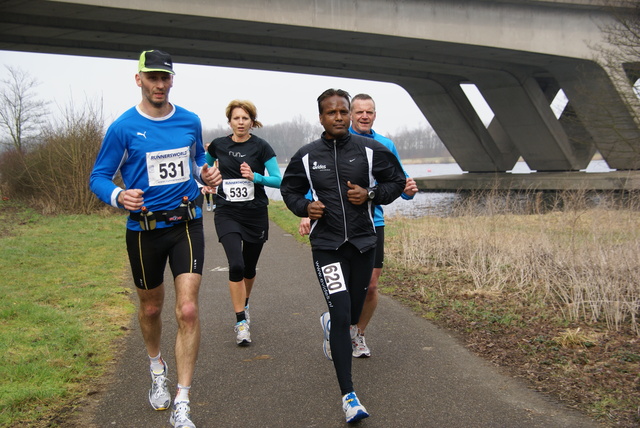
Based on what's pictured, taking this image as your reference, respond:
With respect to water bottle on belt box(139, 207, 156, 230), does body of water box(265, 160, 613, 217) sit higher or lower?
lower

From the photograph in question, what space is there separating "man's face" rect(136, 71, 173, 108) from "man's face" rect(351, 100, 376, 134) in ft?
6.10

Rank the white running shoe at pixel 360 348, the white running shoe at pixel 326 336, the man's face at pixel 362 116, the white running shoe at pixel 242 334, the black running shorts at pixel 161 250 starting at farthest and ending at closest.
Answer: the white running shoe at pixel 242 334 < the man's face at pixel 362 116 < the white running shoe at pixel 360 348 < the white running shoe at pixel 326 336 < the black running shorts at pixel 161 250

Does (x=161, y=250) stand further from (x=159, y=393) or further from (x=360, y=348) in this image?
(x=360, y=348)

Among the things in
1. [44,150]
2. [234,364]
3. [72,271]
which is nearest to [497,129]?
[44,150]

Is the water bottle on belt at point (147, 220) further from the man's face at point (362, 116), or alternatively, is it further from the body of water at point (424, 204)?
the body of water at point (424, 204)

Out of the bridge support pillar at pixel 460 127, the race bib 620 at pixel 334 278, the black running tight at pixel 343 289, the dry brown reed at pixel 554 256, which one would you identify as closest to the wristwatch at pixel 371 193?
the black running tight at pixel 343 289

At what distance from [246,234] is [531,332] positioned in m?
2.90

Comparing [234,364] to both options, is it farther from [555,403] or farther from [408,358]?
[555,403]

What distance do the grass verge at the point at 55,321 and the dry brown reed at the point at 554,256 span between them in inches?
173

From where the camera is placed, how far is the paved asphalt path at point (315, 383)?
3.95m

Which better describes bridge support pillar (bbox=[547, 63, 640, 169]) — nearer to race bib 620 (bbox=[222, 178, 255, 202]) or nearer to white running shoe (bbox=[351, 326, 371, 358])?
race bib 620 (bbox=[222, 178, 255, 202])

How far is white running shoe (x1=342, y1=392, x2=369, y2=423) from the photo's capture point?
3.74 meters

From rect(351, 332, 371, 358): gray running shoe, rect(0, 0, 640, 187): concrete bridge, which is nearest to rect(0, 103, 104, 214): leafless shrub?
rect(0, 0, 640, 187): concrete bridge

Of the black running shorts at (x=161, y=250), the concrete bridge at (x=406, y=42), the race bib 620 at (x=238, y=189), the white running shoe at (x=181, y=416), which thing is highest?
the concrete bridge at (x=406, y=42)
